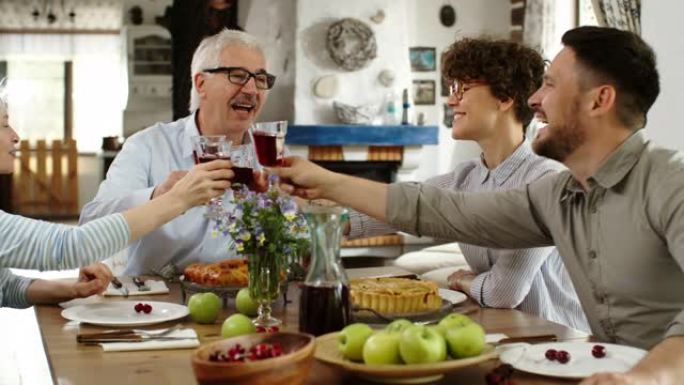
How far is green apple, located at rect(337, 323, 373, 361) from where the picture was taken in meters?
1.53

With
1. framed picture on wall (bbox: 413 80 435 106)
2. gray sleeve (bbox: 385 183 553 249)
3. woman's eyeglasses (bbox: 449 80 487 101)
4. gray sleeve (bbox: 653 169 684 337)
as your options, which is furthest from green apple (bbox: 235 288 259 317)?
framed picture on wall (bbox: 413 80 435 106)

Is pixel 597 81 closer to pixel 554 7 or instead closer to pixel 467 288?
pixel 467 288

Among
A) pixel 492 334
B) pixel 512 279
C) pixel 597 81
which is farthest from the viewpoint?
pixel 512 279

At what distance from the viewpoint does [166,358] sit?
5.72 ft

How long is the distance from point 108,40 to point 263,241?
9.58 meters

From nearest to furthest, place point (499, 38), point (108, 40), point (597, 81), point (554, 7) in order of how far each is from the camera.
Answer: point (597, 81) → point (499, 38) → point (554, 7) → point (108, 40)

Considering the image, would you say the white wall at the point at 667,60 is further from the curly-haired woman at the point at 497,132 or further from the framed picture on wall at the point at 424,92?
the framed picture on wall at the point at 424,92

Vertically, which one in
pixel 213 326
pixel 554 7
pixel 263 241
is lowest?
pixel 213 326

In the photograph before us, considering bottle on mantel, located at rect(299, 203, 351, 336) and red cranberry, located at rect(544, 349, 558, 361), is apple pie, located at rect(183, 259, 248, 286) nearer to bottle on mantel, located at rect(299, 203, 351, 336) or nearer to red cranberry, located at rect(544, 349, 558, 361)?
bottle on mantel, located at rect(299, 203, 351, 336)

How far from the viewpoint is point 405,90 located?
25.9ft

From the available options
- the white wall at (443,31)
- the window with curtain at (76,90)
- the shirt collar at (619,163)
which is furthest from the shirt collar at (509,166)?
the window with curtain at (76,90)

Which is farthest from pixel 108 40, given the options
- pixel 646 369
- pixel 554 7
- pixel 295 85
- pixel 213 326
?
pixel 646 369

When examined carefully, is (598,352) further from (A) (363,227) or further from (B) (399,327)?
(A) (363,227)

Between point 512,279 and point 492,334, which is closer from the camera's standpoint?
point 492,334
